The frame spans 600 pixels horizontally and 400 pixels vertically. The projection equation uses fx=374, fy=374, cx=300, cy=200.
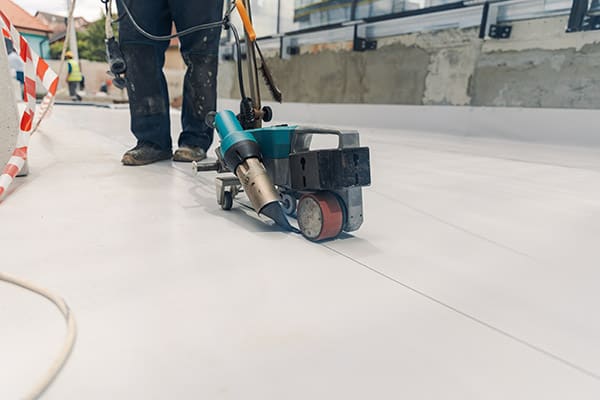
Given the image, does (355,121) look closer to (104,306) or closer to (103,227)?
(103,227)

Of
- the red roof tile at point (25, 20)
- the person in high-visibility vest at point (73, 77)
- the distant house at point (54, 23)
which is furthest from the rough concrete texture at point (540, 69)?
the red roof tile at point (25, 20)

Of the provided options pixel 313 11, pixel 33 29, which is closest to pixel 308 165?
pixel 313 11

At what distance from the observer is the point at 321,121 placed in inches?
171

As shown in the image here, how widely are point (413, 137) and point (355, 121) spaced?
1.06m

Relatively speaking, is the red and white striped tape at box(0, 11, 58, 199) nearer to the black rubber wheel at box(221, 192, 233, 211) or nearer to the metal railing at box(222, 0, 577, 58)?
the black rubber wheel at box(221, 192, 233, 211)

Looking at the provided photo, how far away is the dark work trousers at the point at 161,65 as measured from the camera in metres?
1.39

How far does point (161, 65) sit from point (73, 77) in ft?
23.2

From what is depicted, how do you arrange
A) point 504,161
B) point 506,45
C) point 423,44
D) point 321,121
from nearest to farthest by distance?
point 504,161 < point 506,45 < point 423,44 < point 321,121

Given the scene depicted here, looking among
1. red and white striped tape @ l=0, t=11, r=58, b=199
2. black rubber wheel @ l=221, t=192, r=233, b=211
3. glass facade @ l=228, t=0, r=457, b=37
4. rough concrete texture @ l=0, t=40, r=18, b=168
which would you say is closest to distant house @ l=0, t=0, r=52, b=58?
glass facade @ l=228, t=0, r=457, b=37

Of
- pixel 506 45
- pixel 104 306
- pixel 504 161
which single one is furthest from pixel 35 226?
pixel 506 45

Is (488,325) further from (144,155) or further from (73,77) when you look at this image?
(73,77)

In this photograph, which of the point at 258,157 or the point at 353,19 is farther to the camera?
the point at 353,19

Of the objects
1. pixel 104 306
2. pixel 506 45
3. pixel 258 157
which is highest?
pixel 506 45

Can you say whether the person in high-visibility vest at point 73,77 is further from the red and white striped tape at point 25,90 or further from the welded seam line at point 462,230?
the welded seam line at point 462,230
